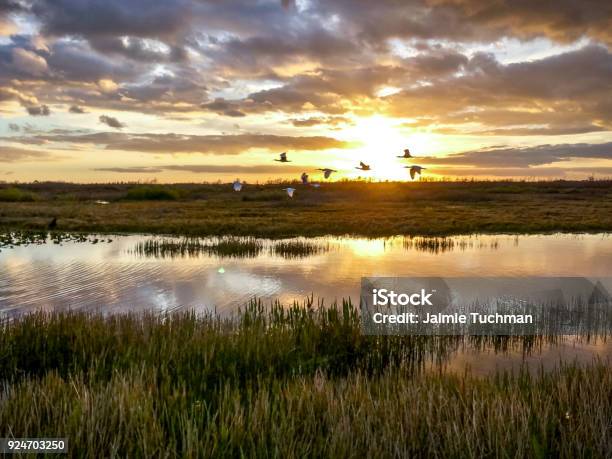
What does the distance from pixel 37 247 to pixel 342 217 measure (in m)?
26.2

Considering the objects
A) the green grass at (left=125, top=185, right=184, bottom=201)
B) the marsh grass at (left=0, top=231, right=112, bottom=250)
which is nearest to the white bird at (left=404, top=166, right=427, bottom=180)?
the marsh grass at (left=0, top=231, right=112, bottom=250)

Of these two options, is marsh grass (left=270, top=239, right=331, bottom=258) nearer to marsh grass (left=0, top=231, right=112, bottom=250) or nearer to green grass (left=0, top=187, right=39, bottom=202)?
marsh grass (left=0, top=231, right=112, bottom=250)

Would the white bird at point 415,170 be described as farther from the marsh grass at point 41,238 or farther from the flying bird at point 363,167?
the marsh grass at point 41,238

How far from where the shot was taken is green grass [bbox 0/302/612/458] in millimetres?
6227

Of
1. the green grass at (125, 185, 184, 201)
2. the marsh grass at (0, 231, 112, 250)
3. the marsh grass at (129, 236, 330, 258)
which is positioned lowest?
the marsh grass at (129, 236, 330, 258)

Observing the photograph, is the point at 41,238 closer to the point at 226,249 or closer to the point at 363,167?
the point at 226,249

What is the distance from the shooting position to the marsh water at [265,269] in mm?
16109

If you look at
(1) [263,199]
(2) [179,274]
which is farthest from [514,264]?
(1) [263,199]

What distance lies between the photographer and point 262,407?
6789mm

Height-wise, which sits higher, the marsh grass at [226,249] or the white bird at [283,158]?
the white bird at [283,158]

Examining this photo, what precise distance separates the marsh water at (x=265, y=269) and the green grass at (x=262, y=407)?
2.98 m

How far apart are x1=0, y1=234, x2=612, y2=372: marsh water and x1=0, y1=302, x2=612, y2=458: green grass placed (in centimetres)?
298

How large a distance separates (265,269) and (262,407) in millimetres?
16640

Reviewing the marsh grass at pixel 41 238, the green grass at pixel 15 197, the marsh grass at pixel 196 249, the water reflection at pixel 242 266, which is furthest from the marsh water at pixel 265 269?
the green grass at pixel 15 197
